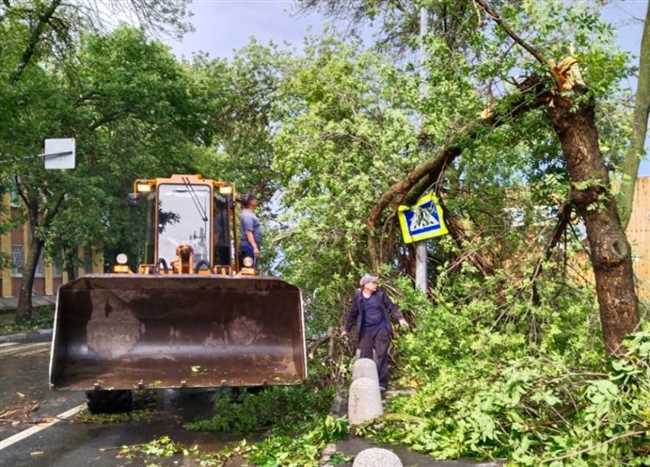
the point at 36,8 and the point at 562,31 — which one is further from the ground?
the point at 36,8

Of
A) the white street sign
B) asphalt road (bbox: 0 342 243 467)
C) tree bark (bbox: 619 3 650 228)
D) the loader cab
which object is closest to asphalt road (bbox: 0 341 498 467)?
asphalt road (bbox: 0 342 243 467)

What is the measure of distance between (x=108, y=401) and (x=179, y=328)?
1.38 metres

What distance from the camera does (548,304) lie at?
8.96 meters

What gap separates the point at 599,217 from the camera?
7352mm

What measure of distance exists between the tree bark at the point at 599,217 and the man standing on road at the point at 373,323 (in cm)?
340

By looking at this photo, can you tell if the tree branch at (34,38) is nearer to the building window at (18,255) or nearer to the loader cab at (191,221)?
the loader cab at (191,221)

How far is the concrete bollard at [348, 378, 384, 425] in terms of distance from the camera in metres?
7.77

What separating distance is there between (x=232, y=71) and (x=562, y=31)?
20357 mm

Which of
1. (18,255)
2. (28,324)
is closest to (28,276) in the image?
(28,324)

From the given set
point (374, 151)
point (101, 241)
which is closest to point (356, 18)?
point (374, 151)

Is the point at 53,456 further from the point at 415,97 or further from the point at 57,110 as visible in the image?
the point at 57,110

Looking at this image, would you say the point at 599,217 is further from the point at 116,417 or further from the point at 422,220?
the point at 116,417

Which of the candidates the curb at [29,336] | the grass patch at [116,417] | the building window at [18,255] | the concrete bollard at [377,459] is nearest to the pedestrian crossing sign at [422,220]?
the grass patch at [116,417]

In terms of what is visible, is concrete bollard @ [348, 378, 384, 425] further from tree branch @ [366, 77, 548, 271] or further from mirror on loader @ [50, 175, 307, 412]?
tree branch @ [366, 77, 548, 271]
